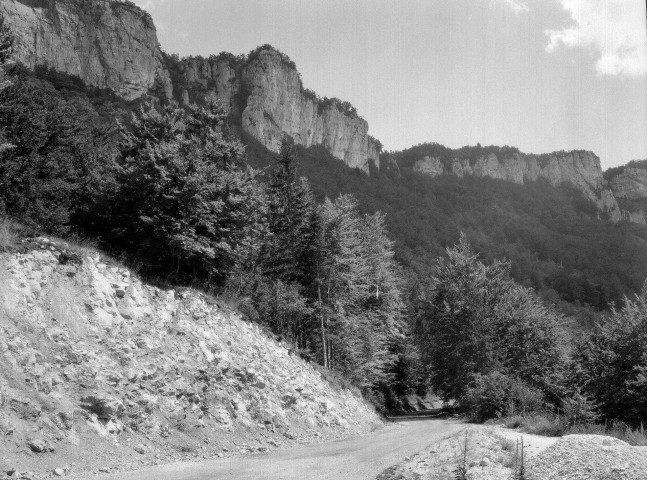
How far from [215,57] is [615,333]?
142 m

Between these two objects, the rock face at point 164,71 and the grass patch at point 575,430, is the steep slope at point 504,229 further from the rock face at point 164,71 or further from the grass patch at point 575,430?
the grass patch at point 575,430

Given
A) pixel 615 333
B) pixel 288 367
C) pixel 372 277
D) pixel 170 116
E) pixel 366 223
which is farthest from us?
pixel 366 223

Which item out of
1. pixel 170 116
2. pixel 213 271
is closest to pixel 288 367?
pixel 213 271

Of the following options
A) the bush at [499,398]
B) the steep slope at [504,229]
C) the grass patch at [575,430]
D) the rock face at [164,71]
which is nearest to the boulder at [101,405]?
the grass patch at [575,430]

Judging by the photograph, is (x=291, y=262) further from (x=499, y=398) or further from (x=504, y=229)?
(x=504, y=229)

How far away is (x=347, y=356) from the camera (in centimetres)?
2817

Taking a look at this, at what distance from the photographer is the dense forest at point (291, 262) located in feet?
60.5

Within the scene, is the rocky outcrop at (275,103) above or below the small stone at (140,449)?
above

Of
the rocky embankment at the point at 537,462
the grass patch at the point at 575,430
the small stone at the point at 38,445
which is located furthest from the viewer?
the grass patch at the point at 575,430

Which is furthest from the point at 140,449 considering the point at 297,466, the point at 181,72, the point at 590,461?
the point at 181,72

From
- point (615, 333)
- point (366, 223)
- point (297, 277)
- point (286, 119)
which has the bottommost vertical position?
point (615, 333)

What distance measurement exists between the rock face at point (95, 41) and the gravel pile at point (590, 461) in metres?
104

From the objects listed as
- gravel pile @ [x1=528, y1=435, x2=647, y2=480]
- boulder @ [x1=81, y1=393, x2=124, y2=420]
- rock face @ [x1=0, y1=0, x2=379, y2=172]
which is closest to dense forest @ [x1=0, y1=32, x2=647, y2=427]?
boulder @ [x1=81, y1=393, x2=124, y2=420]

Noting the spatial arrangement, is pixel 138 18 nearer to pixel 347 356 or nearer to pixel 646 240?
pixel 347 356
